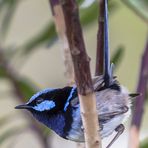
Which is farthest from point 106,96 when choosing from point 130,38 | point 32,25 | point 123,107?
point 32,25

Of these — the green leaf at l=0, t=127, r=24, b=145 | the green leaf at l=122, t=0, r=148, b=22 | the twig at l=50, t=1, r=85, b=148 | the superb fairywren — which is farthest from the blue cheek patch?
the green leaf at l=122, t=0, r=148, b=22

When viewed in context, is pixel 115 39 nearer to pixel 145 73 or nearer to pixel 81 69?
pixel 145 73

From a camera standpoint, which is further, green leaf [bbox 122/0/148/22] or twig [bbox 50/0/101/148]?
green leaf [bbox 122/0/148/22]

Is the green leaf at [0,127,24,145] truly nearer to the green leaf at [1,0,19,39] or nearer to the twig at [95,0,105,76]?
the green leaf at [1,0,19,39]

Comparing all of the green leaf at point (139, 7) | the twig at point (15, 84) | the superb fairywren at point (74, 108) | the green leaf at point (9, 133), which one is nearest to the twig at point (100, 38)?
the green leaf at point (139, 7)

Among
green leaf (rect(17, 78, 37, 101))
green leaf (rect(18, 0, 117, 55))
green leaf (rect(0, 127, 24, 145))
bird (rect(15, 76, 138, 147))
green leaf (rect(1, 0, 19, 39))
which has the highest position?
green leaf (rect(1, 0, 19, 39))

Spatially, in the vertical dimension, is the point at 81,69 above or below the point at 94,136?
above
